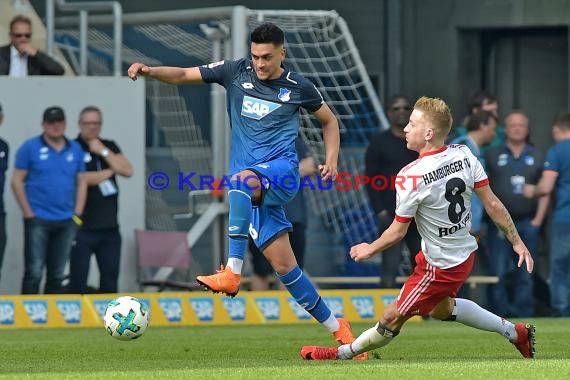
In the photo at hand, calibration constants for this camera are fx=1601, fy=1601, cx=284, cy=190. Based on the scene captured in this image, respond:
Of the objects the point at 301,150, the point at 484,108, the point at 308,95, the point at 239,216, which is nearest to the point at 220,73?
the point at 308,95

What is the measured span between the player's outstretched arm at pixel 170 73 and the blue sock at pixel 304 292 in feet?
4.57

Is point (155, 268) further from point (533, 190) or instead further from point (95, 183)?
point (533, 190)

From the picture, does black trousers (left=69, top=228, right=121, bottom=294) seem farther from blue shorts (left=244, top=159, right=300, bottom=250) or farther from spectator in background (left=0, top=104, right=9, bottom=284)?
blue shorts (left=244, top=159, right=300, bottom=250)

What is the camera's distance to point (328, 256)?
60.3 ft

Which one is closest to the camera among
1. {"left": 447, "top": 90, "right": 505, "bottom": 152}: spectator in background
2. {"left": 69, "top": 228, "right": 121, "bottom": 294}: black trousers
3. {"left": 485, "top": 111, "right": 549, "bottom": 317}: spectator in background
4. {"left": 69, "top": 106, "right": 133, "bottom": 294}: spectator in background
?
{"left": 69, "top": 228, "right": 121, "bottom": 294}: black trousers

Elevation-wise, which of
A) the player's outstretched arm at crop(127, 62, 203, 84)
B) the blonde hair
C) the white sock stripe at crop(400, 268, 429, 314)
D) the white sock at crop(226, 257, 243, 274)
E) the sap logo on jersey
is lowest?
the white sock stripe at crop(400, 268, 429, 314)

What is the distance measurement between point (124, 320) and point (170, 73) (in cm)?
160

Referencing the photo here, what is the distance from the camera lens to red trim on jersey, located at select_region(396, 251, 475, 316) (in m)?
9.23

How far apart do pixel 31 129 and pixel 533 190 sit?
5.04 m

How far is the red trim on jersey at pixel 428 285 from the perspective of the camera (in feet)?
30.3

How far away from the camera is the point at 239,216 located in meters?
9.95

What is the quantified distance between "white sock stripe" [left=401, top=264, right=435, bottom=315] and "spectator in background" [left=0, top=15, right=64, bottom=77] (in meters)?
7.65

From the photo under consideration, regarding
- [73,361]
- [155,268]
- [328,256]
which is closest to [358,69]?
[328,256]

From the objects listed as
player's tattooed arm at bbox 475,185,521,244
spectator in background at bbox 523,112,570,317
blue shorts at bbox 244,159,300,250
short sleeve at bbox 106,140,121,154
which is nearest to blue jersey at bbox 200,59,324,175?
blue shorts at bbox 244,159,300,250
